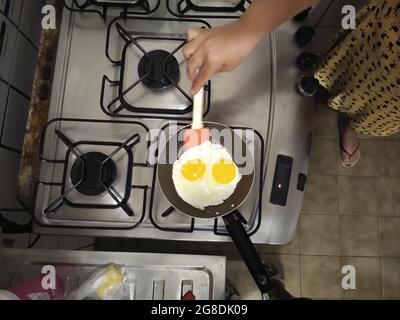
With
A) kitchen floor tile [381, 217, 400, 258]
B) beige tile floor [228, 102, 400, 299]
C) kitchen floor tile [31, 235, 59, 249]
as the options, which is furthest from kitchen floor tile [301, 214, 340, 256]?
kitchen floor tile [31, 235, 59, 249]

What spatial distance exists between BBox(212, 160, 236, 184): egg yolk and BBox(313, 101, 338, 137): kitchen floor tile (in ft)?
2.79

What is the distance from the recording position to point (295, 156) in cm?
94

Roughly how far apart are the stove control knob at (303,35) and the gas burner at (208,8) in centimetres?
15

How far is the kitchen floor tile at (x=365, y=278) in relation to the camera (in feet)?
4.72

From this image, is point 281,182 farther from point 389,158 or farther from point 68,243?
point 389,158

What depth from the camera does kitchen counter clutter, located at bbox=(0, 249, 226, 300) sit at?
81cm

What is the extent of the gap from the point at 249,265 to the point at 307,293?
0.77 meters

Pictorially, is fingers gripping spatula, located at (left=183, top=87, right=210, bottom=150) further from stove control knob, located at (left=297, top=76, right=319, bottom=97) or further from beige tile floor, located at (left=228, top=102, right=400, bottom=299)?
beige tile floor, located at (left=228, top=102, right=400, bottom=299)

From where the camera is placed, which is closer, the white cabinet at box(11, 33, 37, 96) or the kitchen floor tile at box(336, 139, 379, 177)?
the white cabinet at box(11, 33, 37, 96)

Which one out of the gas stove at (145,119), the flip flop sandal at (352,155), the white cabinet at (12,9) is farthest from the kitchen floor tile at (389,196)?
the white cabinet at (12,9)

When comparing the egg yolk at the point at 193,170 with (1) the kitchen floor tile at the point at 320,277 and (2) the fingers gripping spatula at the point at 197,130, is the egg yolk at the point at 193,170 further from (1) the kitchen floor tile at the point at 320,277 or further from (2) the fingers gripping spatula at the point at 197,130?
(1) the kitchen floor tile at the point at 320,277

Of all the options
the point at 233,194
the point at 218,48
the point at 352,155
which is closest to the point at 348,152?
the point at 352,155

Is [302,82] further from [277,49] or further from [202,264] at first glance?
[202,264]
